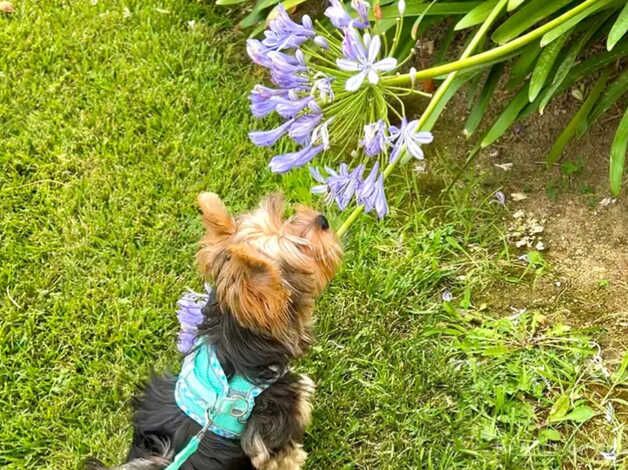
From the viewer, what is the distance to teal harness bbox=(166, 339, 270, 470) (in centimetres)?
245

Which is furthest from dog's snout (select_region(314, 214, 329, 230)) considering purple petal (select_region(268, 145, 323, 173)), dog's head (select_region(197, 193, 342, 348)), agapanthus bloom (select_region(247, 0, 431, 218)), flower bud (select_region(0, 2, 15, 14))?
flower bud (select_region(0, 2, 15, 14))

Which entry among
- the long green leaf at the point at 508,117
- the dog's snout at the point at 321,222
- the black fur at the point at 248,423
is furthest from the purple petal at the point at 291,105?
the long green leaf at the point at 508,117

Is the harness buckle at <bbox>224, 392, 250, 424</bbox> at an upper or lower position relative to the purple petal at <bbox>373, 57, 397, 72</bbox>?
lower

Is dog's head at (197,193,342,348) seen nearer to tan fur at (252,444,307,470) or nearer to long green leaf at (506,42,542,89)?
tan fur at (252,444,307,470)

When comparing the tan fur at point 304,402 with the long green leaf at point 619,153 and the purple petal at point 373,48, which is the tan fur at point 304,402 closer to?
the purple petal at point 373,48

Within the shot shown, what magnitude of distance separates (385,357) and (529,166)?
1.18 m

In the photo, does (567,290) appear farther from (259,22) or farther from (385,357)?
(259,22)

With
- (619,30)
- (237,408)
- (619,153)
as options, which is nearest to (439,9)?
(619,30)

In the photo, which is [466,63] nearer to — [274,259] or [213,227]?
[274,259]

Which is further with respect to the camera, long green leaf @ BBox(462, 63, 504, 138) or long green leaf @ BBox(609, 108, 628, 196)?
long green leaf @ BBox(462, 63, 504, 138)

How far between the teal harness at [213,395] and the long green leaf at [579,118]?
1754 millimetres

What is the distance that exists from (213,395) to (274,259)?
50 centimetres

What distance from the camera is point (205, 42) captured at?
4379 millimetres

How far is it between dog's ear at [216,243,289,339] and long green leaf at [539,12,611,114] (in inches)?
61.3
